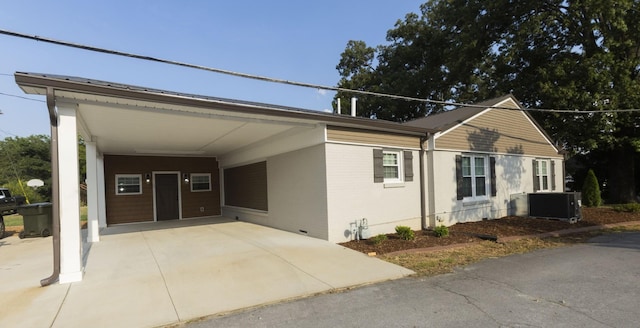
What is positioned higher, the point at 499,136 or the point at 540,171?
the point at 499,136

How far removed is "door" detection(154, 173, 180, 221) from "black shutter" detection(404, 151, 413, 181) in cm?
995

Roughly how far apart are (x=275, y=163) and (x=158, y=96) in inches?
205

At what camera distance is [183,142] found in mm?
11312

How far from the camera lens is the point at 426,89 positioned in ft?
78.4

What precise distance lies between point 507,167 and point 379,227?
264 inches

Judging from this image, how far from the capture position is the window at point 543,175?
1389 cm

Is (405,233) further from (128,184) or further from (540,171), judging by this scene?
(128,184)

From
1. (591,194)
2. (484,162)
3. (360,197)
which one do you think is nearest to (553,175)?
(591,194)

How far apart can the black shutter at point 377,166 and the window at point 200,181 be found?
29.8ft

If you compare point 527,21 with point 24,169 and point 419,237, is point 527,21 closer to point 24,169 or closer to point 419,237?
point 419,237

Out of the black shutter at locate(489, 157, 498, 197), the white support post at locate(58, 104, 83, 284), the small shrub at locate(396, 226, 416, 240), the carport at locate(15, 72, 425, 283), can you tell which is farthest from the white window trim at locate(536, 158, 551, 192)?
the white support post at locate(58, 104, 83, 284)

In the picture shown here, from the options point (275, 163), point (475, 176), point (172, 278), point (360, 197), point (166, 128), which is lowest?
point (172, 278)

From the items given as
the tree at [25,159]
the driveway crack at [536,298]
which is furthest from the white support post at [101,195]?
the tree at [25,159]

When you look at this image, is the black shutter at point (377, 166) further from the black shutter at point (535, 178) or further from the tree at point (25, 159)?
the tree at point (25, 159)
